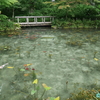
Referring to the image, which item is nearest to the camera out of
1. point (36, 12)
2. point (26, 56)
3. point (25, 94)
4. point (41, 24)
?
point (25, 94)

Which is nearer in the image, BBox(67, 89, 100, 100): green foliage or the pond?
BBox(67, 89, 100, 100): green foliage

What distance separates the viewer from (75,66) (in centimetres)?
452

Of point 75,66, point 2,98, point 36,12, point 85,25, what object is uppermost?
point 36,12

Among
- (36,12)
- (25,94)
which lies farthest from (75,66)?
(36,12)

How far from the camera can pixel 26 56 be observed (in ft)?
17.9

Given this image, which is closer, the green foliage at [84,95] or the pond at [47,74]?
the green foliage at [84,95]

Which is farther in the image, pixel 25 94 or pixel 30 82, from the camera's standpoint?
pixel 30 82

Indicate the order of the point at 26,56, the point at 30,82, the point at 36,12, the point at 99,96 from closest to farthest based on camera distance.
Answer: the point at 99,96, the point at 30,82, the point at 26,56, the point at 36,12

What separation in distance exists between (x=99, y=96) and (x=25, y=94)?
6.05 ft

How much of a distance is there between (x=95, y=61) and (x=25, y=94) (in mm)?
3303

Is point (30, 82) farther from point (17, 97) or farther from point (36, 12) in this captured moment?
point (36, 12)

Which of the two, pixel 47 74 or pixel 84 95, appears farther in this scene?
pixel 47 74

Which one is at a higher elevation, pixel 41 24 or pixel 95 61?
pixel 41 24

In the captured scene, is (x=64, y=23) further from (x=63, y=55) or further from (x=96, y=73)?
(x=96, y=73)
